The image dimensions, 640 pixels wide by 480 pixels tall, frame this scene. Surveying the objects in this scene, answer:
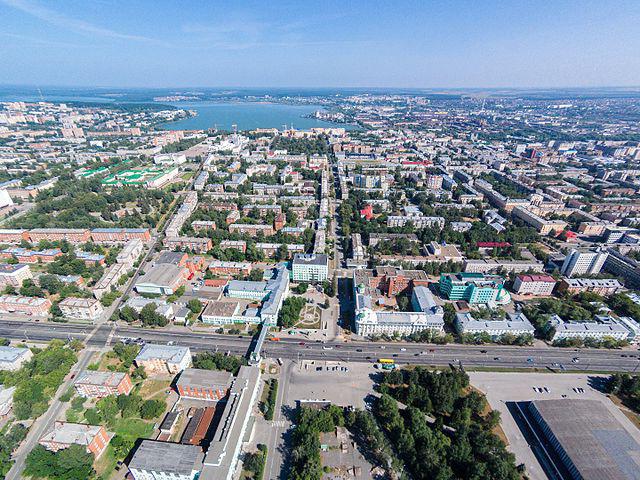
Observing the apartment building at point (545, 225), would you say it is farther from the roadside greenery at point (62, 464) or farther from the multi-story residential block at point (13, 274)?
the multi-story residential block at point (13, 274)

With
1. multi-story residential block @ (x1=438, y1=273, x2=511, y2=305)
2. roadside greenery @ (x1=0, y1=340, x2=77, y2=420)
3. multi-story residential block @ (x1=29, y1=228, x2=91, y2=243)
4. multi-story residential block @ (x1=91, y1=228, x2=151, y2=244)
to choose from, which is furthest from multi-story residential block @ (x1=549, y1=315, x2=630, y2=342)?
multi-story residential block @ (x1=29, y1=228, x2=91, y2=243)

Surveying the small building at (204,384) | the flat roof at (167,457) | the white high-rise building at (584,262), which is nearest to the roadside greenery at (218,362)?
the small building at (204,384)

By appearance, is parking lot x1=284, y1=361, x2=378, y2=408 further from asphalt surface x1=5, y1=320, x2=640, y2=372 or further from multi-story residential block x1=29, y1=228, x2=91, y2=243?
multi-story residential block x1=29, y1=228, x2=91, y2=243

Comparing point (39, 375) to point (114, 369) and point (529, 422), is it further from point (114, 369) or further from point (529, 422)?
point (529, 422)

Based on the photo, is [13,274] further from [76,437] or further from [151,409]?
[151,409]

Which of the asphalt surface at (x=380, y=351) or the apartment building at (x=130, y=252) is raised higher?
the apartment building at (x=130, y=252)
